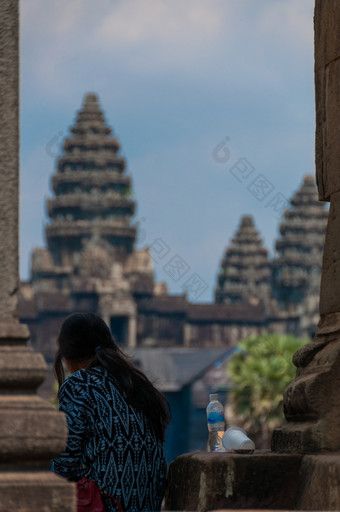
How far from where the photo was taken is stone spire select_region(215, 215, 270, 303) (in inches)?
3214

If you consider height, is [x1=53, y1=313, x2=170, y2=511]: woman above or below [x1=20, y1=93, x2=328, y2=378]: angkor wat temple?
below

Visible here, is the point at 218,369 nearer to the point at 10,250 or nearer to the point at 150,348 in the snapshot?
the point at 150,348

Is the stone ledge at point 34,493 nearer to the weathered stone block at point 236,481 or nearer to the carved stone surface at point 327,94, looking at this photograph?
the weathered stone block at point 236,481

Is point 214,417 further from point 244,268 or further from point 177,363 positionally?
point 244,268

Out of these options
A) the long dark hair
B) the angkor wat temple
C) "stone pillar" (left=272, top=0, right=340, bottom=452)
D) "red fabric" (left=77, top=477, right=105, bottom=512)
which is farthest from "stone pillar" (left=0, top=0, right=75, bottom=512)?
the angkor wat temple

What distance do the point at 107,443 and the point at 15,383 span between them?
0.81m

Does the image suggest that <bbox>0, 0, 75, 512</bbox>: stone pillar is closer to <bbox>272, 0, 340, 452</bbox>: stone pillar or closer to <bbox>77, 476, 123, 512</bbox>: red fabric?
<bbox>77, 476, 123, 512</bbox>: red fabric

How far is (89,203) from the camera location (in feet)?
245

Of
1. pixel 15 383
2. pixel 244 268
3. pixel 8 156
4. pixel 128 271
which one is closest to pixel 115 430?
pixel 15 383

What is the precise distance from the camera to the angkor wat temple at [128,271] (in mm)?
68375

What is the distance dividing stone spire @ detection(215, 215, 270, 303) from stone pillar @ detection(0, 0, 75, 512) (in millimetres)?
77234

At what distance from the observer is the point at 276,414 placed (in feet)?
110

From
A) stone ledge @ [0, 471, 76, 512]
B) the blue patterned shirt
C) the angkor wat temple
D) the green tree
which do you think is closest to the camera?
stone ledge @ [0, 471, 76, 512]

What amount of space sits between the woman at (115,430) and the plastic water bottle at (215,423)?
0.68 m
